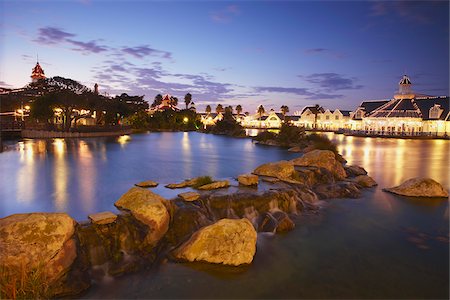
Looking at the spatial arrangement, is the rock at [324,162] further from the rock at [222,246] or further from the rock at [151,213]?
the rock at [151,213]

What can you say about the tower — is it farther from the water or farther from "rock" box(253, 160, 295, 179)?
"rock" box(253, 160, 295, 179)

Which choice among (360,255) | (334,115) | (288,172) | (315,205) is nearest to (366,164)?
(288,172)

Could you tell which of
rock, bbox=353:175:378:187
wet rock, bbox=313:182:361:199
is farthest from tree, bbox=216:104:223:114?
wet rock, bbox=313:182:361:199

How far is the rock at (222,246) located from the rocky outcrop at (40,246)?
3.01 meters

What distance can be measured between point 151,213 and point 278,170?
30.8 feet

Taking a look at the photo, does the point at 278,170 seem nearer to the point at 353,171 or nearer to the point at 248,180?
the point at 248,180

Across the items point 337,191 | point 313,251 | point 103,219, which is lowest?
point 313,251

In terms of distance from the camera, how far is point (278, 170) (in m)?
18.2

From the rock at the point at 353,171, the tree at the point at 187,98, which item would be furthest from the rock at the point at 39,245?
the tree at the point at 187,98

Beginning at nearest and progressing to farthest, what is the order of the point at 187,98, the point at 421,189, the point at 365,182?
the point at 421,189, the point at 365,182, the point at 187,98

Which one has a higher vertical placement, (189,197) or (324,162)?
(324,162)

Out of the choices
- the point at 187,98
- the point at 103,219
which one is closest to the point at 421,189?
the point at 103,219

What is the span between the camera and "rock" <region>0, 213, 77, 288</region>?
784cm

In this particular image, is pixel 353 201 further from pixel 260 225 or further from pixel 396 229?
pixel 260 225
